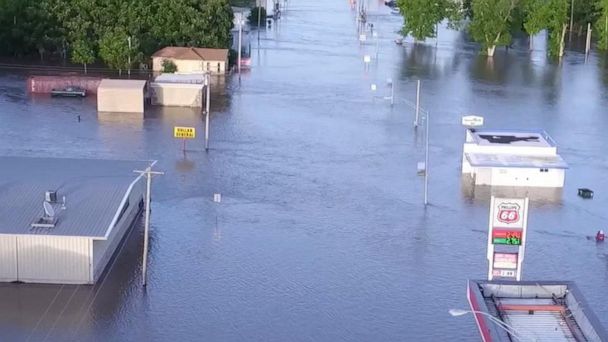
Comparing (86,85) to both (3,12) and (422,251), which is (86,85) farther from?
(422,251)

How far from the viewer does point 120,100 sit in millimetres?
24734

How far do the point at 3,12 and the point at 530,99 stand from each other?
18485 millimetres

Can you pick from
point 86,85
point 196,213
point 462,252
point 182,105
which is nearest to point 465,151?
point 462,252

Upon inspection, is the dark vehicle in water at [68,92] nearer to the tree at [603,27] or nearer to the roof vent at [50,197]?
the roof vent at [50,197]

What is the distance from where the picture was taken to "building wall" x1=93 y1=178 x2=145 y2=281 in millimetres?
13195

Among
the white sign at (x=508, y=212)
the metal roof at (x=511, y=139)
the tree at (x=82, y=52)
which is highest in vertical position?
the tree at (x=82, y=52)

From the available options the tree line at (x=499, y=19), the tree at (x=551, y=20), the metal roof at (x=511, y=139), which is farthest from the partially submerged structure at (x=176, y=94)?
the tree at (x=551, y=20)

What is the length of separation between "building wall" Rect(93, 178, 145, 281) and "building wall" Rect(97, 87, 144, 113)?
901 centimetres

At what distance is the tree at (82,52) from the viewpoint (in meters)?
31.9

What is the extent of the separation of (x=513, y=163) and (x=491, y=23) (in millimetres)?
21458

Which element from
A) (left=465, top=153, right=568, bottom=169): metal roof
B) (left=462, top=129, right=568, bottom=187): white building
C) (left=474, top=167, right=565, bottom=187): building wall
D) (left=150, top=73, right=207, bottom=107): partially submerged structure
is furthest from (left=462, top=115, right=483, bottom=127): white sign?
(left=150, top=73, right=207, bottom=107): partially submerged structure

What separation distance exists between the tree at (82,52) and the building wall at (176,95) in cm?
669

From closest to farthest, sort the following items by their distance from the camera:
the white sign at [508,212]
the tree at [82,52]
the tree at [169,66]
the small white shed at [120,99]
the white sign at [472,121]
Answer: the white sign at [508,212], the white sign at [472,121], the small white shed at [120,99], the tree at [169,66], the tree at [82,52]

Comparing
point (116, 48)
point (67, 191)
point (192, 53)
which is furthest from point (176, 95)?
point (67, 191)
